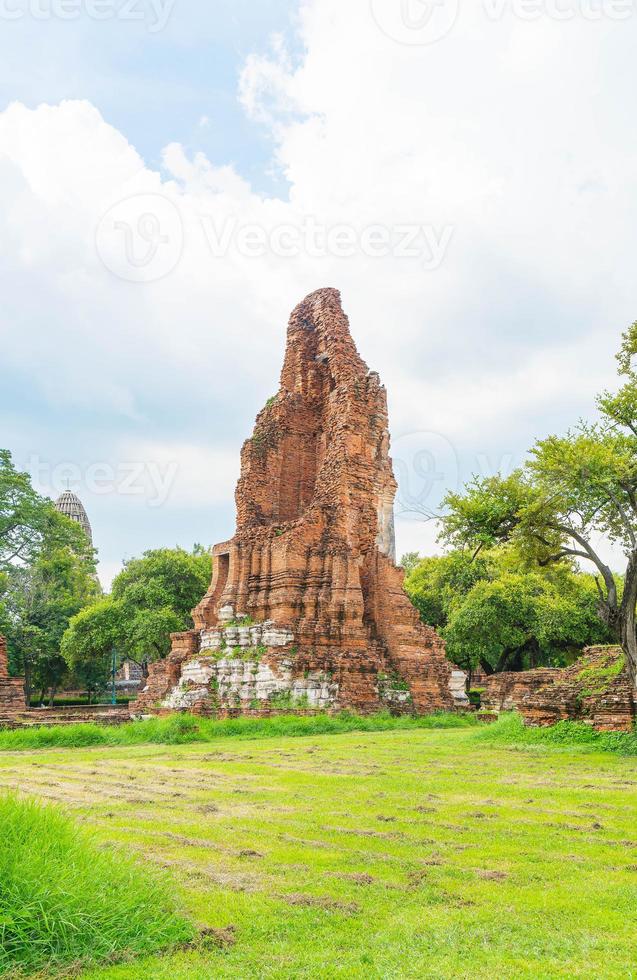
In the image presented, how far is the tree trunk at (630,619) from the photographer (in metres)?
14.2

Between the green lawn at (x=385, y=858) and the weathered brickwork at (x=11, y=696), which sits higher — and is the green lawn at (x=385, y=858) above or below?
below

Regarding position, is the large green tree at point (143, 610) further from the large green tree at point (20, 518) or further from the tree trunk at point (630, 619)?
the tree trunk at point (630, 619)

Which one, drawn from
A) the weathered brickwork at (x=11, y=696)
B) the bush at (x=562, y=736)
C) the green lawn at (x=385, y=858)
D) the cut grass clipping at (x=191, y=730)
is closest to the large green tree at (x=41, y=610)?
the weathered brickwork at (x=11, y=696)

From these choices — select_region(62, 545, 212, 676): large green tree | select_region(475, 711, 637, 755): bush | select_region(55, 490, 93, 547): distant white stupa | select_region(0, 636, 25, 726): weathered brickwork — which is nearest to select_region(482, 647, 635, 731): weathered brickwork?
select_region(475, 711, 637, 755): bush

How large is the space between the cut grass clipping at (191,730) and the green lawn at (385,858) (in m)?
5.17

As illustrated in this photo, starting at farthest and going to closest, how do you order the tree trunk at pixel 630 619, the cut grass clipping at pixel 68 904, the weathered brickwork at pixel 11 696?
the weathered brickwork at pixel 11 696 < the tree trunk at pixel 630 619 < the cut grass clipping at pixel 68 904

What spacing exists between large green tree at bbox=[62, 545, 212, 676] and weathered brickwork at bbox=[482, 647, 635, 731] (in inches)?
Result: 918

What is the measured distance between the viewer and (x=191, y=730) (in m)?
17.5

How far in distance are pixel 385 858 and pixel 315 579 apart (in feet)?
51.3

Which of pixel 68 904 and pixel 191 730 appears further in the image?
pixel 191 730

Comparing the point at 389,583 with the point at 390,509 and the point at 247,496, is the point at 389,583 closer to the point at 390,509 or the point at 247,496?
the point at 390,509

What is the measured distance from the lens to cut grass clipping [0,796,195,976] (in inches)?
151

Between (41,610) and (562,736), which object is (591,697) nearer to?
(562,736)

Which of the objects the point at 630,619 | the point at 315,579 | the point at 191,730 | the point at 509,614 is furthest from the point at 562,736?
the point at 509,614
